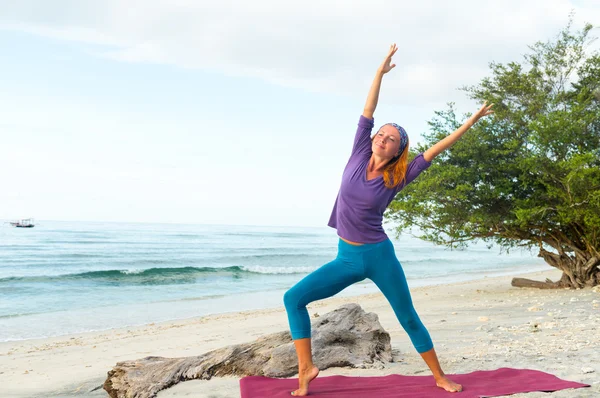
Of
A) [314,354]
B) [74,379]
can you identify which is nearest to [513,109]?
[314,354]

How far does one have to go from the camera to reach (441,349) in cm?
632

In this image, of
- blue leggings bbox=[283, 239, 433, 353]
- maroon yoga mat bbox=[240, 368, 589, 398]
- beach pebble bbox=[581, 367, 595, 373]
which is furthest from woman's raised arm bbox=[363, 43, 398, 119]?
beach pebble bbox=[581, 367, 595, 373]

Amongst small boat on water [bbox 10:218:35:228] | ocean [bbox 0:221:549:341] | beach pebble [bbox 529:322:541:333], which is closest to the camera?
beach pebble [bbox 529:322:541:333]

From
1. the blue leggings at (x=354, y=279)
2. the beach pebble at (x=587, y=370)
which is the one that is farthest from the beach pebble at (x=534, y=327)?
the blue leggings at (x=354, y=279)

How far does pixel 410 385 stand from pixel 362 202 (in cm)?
162

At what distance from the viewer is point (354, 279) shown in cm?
426

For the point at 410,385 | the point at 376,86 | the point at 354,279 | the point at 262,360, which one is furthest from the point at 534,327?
the point at 376,86

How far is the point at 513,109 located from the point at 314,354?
1078 centimetres

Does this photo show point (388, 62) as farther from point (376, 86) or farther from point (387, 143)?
point (387, 143)

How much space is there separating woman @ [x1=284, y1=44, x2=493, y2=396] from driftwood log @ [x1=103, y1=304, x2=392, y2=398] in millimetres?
890

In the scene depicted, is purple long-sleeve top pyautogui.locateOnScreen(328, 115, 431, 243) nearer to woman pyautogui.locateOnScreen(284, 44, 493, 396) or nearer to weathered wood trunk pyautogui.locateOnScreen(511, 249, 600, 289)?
woman pyautogui.locateOnScreen(284, 44, 493, 396)

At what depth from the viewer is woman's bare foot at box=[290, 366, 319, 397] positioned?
4312 mm

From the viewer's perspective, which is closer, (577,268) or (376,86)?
(376,86)

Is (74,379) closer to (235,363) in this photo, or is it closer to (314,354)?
(235,363)
